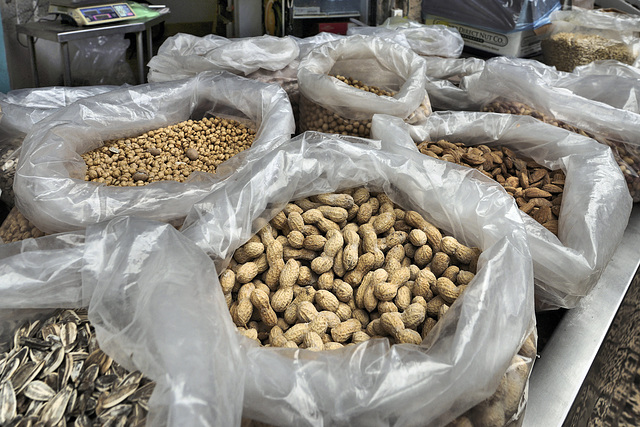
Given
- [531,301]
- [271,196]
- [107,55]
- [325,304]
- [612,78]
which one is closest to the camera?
[531,301]

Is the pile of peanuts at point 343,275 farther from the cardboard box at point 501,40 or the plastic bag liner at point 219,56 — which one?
the cardboard box at point 501,40

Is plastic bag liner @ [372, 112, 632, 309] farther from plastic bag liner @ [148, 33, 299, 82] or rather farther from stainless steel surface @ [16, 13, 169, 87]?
stainless steel surface @ [16, 13, 169, 87]

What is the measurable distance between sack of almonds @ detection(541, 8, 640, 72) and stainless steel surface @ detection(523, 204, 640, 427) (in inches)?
47.4

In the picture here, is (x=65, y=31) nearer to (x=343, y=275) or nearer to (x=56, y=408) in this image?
(x=343, y=275)

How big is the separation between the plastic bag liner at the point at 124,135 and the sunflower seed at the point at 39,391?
1.35 feet

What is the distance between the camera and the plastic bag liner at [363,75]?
1393 millimetres

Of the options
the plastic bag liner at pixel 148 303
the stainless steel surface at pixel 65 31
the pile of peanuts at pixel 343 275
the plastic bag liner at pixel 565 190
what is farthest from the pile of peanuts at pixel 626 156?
the stainless steel surface at pixel 65 31

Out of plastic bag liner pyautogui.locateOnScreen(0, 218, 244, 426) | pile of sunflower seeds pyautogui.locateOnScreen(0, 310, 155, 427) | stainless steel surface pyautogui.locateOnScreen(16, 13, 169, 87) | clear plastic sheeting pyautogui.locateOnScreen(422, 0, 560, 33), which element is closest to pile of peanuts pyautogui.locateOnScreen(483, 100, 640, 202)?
clear plastic sheeting pyautogui.locateOnScreen(422, 0, 560, 33)

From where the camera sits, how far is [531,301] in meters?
0.80

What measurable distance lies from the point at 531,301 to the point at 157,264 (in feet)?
1.81

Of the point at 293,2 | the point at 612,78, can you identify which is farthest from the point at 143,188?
the point at 293,2

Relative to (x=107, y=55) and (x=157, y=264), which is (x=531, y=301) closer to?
(x=157, y=264)

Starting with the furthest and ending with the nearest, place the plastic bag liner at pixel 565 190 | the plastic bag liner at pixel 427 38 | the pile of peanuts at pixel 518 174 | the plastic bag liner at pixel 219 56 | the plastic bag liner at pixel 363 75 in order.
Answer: the plastic bag liner at pixel 427 38, the plastic bag liner at pixel 219 56, the plastic bag liner at pixel 363 75, the pile of peanuts at pixel 518 174, the plastic bag liner at pixel 565 190

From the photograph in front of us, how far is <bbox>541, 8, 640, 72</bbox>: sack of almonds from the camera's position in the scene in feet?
7.02
